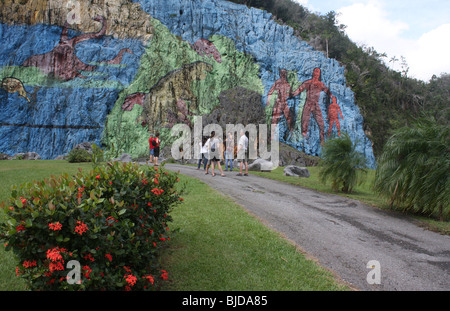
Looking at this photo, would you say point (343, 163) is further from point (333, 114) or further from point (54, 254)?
point (333, 114)

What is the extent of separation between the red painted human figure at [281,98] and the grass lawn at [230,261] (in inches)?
1055

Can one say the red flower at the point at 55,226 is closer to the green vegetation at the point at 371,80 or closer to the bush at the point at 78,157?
the bush at the point at 78,157

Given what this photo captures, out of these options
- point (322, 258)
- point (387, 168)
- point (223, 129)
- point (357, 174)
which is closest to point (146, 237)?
point (322, 258)

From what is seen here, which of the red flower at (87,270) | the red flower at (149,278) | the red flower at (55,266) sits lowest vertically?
the red flower at (149,278)

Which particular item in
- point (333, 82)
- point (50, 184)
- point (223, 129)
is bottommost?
point (50, 184)

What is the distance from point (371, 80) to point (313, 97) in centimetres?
1195

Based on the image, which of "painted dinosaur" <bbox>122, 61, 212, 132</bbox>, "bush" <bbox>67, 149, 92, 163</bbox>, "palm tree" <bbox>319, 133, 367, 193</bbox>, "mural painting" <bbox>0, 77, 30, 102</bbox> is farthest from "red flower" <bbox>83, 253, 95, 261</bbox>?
"mural painting" <bbox>0, 77, 30, 102</bbox>

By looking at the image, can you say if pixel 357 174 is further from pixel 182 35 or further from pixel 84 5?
pixel 84 5

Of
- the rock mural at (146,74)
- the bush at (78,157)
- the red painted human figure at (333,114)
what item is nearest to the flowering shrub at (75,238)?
the bush at (78,157)

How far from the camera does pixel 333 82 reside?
3341 centimetres

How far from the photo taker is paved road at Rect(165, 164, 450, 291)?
386 centimetres

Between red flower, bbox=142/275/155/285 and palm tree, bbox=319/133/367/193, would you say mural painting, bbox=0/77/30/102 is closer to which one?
palm tree, bbox=319/133/367/193

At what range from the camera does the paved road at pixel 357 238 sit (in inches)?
152
